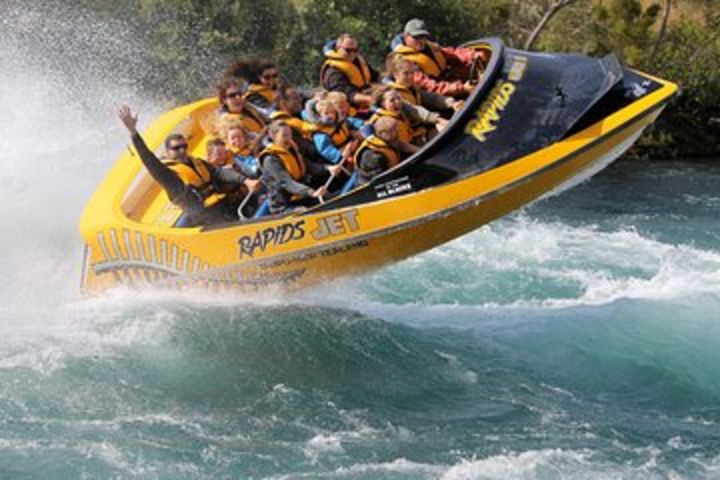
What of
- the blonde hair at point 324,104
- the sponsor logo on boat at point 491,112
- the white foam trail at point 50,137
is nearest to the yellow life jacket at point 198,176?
the blonde hair at point 324,104

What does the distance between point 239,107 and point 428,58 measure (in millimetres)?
1549

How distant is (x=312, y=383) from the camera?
7.75 m

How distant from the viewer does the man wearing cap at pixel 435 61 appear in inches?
335

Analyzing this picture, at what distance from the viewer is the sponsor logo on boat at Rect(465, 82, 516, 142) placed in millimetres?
7191

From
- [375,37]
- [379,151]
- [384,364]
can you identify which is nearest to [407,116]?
[379,151]

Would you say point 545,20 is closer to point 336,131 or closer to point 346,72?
point 346,72

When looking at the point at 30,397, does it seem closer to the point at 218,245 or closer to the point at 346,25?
the point at 218,245

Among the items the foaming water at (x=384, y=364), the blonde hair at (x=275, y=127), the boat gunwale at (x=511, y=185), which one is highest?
the blonde hair at (x=275, y=127)

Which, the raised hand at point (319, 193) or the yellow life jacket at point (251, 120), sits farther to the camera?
→ the yellow life jacket at point (251, 120)

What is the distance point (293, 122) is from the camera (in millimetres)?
8266

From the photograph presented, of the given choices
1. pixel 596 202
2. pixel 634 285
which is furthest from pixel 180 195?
pixel 596 202

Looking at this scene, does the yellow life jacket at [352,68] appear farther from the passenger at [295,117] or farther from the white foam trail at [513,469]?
the white foam trail at [513,469]

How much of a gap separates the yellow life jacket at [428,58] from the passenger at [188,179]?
168 cm

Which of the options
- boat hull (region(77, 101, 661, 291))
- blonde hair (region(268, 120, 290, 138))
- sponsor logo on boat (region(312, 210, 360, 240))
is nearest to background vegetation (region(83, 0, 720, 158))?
boat hull (region(77, 101, 661, 291))
